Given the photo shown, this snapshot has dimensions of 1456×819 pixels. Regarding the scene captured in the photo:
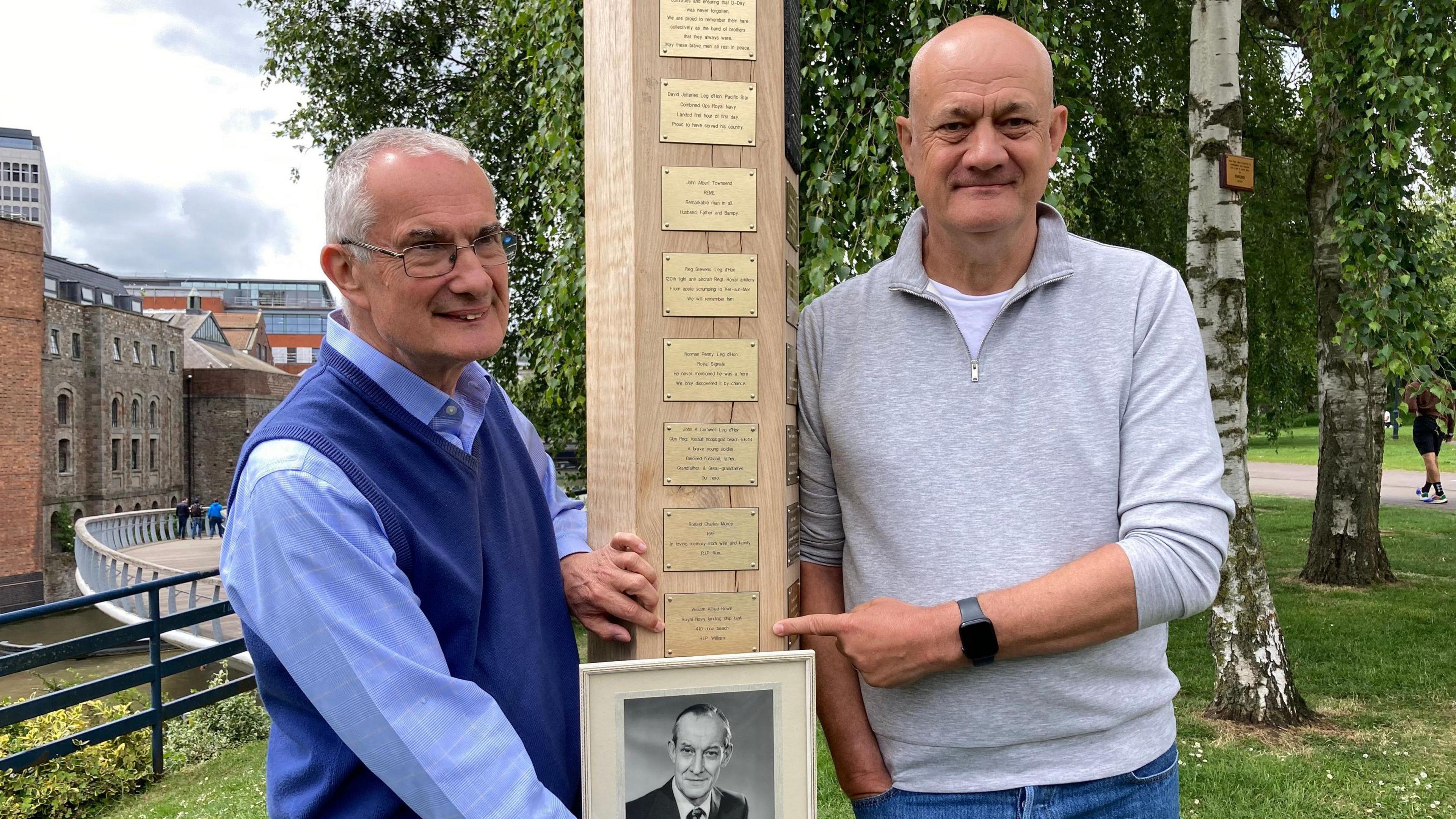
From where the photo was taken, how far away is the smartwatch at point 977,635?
154 centimetres

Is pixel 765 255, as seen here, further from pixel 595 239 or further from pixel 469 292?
pixel 469 292

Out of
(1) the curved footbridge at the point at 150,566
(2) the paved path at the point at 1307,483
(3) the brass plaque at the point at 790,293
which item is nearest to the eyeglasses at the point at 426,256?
(3) the brass plaque at the point at 790,293

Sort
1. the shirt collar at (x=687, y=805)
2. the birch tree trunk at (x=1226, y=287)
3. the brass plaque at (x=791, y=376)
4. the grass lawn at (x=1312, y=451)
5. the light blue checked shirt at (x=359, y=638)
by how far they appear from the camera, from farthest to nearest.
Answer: the grass lawn at (x=1312, y=451) → the birch tree trunk at (x=1226, y=287) → the brass plaque at (x=791, y=376) → the shirt collar at (x=687, y=805) → the light blue checked shirt at (x=359, y=638)

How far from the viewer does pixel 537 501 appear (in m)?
1.78

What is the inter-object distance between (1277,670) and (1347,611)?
3.59 m

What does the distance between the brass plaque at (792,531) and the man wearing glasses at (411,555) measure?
239 millimetres

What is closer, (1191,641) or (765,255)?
(765,255)

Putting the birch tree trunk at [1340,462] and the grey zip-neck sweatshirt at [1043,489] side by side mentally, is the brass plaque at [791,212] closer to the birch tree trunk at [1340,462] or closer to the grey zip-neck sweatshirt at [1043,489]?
the grey zip-neck sweatshirt at [1043,489]

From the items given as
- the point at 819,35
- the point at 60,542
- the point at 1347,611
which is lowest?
the point at 60,542

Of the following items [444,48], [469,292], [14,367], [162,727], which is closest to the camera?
[469,292]

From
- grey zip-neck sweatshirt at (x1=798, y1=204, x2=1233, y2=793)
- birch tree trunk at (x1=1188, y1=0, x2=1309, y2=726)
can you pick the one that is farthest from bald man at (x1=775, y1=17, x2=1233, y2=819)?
birch tree trunk at (x1=1188, y1=0, x2=1309, y2=726)

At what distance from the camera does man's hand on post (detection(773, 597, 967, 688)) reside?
156 centimetres

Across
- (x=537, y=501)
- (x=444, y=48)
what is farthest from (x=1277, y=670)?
(x=444, y=48)

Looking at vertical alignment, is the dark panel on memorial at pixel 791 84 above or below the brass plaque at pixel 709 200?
above
